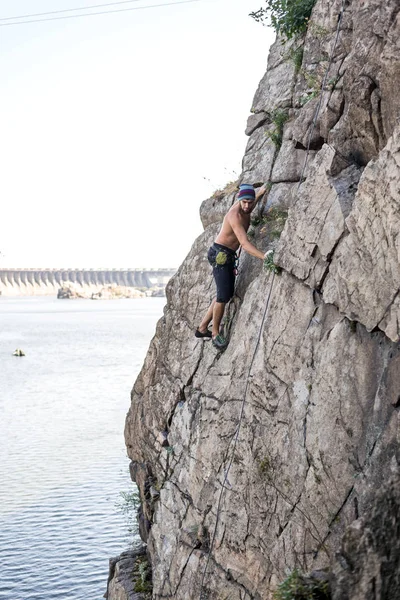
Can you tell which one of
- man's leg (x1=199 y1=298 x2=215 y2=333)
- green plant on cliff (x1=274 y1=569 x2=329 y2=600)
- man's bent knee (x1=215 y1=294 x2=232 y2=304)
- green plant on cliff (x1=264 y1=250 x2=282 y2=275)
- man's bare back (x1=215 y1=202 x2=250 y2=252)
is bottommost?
green plant on cliff (x1=274 y1=569 x2=329 y2=600)

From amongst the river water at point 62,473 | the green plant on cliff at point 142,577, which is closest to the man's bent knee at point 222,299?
the green plant on cliff at point 142,577

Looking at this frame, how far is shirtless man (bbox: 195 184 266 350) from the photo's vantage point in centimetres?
1380

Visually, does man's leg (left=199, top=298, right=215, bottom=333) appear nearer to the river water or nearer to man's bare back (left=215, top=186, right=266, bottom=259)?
man's bare back (left=215, top=186, right=266, bottom=259)

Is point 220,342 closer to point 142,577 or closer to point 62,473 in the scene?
point 142,577

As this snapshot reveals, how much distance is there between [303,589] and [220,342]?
6233mm

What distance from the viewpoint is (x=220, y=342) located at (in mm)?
14461

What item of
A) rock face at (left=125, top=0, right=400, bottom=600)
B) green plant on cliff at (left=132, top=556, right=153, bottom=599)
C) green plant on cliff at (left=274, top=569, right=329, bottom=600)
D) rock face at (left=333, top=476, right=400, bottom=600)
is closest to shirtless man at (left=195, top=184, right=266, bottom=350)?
rock face at (left=125, top=0, right=400, bottom=600)

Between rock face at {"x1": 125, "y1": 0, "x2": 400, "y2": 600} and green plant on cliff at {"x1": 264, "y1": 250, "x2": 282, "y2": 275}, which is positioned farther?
green plant on cliff at {"x1": 264, "y1": 250, "x2": 282, "y2": 275}

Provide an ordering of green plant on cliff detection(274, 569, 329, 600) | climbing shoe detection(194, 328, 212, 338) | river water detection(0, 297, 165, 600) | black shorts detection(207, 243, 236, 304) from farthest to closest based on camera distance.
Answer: river water detection(0, 297, 165, 600) < climbing shoe detection(194, 328, 212, 338) < black shorts detection(207, 243, 236, 304) < green plant on cliff detection(274, 569, 329, 600)

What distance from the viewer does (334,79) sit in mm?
12734

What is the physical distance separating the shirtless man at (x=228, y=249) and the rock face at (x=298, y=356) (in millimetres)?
251

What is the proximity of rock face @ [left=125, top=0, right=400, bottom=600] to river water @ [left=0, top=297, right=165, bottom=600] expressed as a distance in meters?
10.1

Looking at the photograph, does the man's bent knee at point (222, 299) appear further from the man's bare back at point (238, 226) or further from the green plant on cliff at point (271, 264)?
the green plant on cliff at point (271, 264)

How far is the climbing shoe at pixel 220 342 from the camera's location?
568 inches
